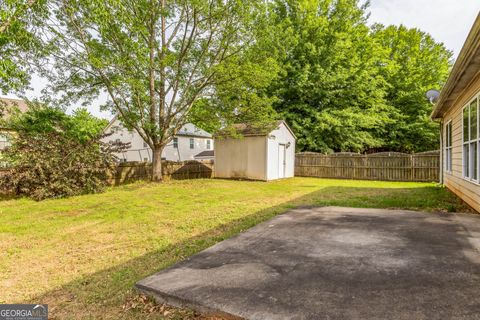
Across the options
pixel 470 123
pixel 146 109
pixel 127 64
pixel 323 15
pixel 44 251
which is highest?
pixel 323 15

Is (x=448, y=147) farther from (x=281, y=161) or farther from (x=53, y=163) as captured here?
(x=53, y=163)

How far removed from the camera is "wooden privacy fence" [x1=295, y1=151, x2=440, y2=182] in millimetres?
13070

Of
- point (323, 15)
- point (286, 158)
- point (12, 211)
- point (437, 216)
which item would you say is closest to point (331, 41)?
point (323, 15)

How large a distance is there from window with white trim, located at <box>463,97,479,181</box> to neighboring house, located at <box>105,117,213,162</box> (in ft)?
70.0

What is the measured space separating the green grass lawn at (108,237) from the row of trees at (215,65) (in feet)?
11.6

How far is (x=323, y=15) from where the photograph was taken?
19672 millimetres

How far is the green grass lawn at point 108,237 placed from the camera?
2854 mm

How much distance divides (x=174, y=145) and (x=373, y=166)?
1883 cm

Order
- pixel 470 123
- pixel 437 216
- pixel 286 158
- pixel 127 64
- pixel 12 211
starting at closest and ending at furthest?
pixel 437 216 → pixel 470 123 → pixel 12 211 → pixel 127 64 → pixel 286 158

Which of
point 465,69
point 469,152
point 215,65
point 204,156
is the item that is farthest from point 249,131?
point 204,156

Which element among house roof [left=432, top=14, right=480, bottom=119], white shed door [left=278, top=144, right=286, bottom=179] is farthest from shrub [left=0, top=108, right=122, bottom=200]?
house roof [left=432, top=14, right=480, bottom=119]

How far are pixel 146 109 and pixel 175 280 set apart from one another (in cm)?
1101

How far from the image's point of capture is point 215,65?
38.2 ft

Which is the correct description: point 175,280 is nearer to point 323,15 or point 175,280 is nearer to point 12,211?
point 12,211
